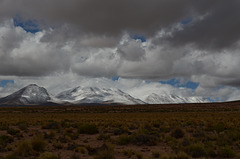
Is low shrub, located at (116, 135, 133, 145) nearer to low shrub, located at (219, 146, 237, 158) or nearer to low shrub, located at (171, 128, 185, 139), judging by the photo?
low shrub, located at (171, 128, 185, 139)

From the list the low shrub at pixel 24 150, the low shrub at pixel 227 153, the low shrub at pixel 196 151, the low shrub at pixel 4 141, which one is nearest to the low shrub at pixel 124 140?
the low shrub at pixel 196 151

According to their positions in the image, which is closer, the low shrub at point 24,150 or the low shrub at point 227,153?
the low shrub at point 227,153

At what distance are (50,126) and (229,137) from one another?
59.6 feet

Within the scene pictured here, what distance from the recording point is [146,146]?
15.1 metres

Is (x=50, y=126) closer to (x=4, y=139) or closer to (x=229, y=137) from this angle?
(x=4, y=139)

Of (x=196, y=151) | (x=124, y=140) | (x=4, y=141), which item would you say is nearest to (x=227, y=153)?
(x=196, y=151)

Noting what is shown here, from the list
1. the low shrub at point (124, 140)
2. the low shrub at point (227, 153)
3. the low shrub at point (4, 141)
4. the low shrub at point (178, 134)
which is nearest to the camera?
the low shrub at point (227, 153)

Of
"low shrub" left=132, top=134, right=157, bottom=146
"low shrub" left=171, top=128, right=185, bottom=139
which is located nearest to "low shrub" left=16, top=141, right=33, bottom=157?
"low shrub" left=132, top=134, right=157, bottom=146

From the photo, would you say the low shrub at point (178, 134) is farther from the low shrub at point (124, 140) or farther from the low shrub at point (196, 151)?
the low shrub at point (196, 151)

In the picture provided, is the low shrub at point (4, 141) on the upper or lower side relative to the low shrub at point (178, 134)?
lower

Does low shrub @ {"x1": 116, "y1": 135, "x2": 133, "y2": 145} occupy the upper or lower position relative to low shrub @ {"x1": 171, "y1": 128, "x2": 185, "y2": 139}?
lower

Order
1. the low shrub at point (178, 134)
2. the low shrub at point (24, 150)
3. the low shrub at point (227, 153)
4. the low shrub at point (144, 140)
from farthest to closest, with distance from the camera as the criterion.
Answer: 1. the low shrub at point (178, 134)
2. the low shrub at point (144, 140)
3. the low shrub at point (24, 150)
4. the low shrub at point (227, 153)

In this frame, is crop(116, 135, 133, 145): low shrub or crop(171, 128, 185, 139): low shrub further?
crop(171, 128, 185, 139): low shrub

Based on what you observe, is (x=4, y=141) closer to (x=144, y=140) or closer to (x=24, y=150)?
(x=24, y=150)
